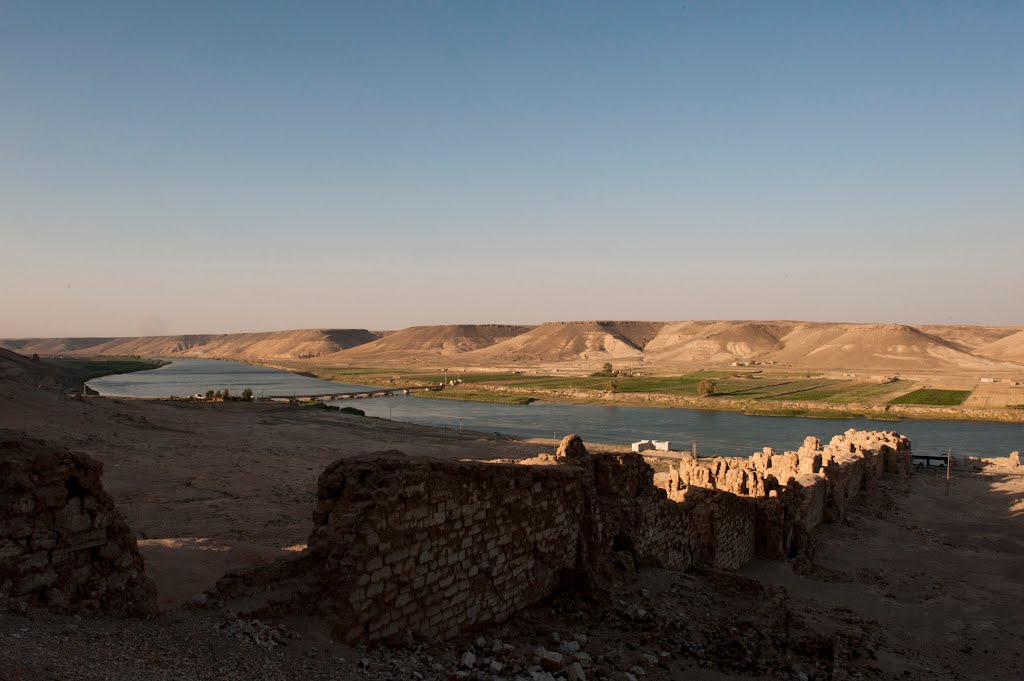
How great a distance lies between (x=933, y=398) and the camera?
6362cm

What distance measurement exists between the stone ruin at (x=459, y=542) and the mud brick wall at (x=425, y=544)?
0.5 inches

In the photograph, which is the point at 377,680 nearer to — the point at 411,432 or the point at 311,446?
the point at 311,446

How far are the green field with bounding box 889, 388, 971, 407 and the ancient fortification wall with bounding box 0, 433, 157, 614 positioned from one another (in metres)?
67.2

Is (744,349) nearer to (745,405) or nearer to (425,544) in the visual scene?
(745,405)

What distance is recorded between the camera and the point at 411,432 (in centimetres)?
4250

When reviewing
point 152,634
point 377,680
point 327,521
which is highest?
point 327,521

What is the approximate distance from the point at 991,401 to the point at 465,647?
228 ft

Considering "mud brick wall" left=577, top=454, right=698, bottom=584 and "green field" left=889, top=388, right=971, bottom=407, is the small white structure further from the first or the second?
"green field" left=889, top=388, right=971, bottom=407

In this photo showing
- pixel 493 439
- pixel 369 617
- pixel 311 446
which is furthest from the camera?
pixel 493 439

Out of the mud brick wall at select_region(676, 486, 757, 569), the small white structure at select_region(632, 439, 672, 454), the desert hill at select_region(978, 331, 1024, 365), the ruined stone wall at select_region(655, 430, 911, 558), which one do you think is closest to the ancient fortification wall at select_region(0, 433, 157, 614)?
the mud brick wall at select_region(676, 486, 757, 569)

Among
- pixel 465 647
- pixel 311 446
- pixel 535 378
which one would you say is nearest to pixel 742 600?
pixel 465 647

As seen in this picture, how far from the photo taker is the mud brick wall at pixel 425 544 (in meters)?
6.16

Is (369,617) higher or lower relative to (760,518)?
higher

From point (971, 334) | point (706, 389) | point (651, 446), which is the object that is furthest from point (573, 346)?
point (651, 446)
